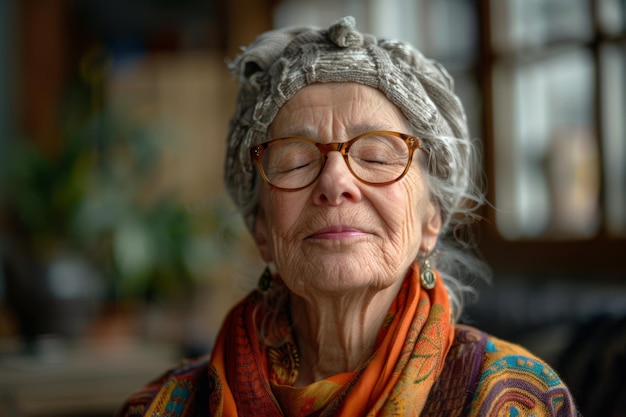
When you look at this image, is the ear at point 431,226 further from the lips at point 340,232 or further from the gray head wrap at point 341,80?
the lips at point 340,232

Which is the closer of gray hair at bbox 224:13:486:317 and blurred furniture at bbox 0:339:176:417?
gray hair at bbox 224:13:486:317

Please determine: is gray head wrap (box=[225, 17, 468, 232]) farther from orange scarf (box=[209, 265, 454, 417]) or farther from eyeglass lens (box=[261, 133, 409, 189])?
orange scarf (box=[209, 265, 454, 417])

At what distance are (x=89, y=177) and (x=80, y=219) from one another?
9.6 inches

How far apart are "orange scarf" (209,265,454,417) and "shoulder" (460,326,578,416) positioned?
0.08m

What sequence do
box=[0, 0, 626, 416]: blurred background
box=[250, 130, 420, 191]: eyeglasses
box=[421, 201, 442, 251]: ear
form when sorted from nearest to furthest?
1. box=[250, 130, 420, 191]: eyeglasses
2. box=[421, 201, 442, 251]: ear
3. box=[0, 0, 626, 416]: blurred background

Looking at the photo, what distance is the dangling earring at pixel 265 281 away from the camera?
141 cm

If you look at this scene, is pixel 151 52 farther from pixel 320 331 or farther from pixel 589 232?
pixel 320 331

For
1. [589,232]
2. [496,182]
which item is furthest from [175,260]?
[589,232]

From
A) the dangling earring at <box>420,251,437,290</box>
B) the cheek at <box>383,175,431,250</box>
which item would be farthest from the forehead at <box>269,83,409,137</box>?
the dangling earring at <box>420,251,437,290</box>

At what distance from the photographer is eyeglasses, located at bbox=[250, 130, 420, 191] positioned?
1.22 m

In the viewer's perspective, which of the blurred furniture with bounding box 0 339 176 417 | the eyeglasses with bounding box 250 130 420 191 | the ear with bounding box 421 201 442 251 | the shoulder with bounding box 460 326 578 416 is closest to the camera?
the shoulder with bounding box 460 326 578 416

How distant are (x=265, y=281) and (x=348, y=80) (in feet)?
1.42

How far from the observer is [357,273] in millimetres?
1178

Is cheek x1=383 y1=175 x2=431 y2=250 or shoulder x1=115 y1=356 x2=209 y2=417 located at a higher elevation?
cheek x1=383 y1=175 x2=431 y2=250
